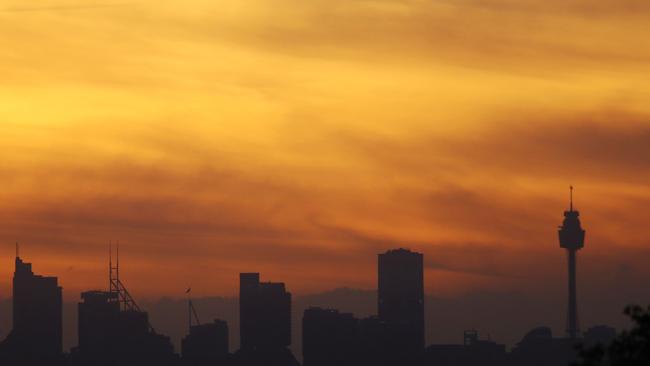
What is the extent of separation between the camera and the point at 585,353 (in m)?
78.2

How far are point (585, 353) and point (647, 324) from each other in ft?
9.46

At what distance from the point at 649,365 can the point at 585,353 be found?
257cm

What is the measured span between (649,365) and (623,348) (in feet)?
4.46

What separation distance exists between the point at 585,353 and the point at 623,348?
1.49 m

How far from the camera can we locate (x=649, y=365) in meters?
78.4

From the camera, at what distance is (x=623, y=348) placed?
7794 cm

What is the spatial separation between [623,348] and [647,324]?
1.80 meters

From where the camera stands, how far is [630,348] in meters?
78.2

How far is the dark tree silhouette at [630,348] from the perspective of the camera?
77.9 m

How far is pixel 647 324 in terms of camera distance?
79.1 metres

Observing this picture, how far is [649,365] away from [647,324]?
1.70 metres

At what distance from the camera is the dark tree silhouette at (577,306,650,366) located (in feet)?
256
